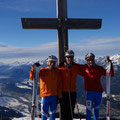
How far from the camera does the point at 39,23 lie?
6.95 meters

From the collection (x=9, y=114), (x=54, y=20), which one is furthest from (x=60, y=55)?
(x=9, y=114)

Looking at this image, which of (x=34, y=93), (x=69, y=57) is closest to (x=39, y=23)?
(x=69, y=57)

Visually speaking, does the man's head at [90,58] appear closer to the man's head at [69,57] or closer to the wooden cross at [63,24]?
the man's head at [69,57]

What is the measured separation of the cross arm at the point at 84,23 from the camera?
718 cm

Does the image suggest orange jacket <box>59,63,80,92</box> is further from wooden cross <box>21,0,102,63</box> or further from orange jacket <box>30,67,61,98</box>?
wooden cross <box>21,0,102,63</box>

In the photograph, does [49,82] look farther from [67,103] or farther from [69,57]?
[69,57]

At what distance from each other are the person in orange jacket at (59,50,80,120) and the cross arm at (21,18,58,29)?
1.52 m

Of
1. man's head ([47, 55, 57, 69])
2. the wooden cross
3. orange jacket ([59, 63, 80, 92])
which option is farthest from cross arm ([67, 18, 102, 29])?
orange jacket ([59, 63, 80, 92])

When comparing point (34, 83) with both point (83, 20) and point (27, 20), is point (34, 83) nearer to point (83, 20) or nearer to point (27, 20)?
point (27, 20)

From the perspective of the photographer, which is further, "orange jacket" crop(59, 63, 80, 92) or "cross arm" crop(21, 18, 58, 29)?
"cross arm" crop(21, 18, 58, 29)

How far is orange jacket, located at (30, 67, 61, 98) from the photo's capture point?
6.27 metres

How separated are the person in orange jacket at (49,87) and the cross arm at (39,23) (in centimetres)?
148

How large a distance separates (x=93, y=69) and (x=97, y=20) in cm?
220

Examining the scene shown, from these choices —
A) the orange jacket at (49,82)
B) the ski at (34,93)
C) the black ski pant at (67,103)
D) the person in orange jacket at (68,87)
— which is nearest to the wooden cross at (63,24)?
the person in orange jacket at (68,87)
